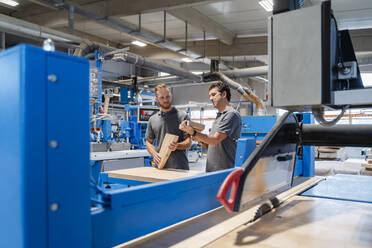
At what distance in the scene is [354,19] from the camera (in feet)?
20.3

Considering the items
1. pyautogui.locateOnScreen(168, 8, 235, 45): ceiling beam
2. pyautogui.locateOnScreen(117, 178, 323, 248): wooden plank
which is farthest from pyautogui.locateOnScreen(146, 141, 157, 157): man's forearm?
pyautogui.locateOnScreen(168, 8, 235, 45): ceiling beam

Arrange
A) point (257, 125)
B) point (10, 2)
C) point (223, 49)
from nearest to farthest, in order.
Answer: point (257, 125)
point (10, 2)
point (223, 49)

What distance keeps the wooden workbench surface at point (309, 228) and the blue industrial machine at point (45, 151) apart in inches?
18.9

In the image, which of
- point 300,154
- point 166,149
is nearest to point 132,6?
point 166,149

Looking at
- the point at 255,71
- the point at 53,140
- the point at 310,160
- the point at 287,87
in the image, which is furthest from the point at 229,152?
the point at 255,71

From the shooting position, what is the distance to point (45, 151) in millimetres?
631

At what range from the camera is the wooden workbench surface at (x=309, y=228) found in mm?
968

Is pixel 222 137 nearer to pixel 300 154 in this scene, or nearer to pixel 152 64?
pixel 300 154

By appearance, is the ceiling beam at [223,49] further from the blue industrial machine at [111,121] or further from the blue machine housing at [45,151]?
the blue machine housing at [45,151]

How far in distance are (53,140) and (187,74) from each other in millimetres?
7569

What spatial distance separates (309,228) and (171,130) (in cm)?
167

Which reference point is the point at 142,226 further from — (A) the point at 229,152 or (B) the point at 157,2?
(B) the point at 157,2

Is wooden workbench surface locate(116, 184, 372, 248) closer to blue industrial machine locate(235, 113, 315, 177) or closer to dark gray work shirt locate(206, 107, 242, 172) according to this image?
blue industrial machine locate(235, 113, 315, 177)

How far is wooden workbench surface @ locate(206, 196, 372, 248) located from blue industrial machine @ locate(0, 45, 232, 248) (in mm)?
481
